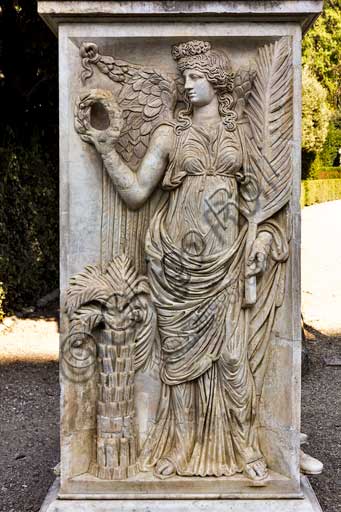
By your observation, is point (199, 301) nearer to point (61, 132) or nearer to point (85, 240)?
point (85, 240)

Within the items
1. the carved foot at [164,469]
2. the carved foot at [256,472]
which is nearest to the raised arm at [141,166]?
the carved foot at [164,469]

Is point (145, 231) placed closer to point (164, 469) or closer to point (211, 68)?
point (211, 68)

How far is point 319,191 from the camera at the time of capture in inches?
1013

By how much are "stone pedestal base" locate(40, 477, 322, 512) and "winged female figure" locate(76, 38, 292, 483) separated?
0.13 metres

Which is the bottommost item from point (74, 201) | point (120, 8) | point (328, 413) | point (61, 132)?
point (328, 413)

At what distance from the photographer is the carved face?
305 centimetres

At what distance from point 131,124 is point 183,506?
188cm

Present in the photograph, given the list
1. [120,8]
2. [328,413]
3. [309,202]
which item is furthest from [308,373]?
[309,202]

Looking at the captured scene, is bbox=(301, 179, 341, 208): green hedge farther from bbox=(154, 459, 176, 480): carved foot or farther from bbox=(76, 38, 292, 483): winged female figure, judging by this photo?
bbox=(154, 459, 176, 480): carved foot

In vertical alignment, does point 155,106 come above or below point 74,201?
above

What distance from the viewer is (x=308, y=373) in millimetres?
6398

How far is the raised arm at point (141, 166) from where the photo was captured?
10.0 feet

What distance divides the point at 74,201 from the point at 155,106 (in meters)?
0.61

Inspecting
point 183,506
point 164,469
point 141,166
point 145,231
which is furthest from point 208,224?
point 183,506
